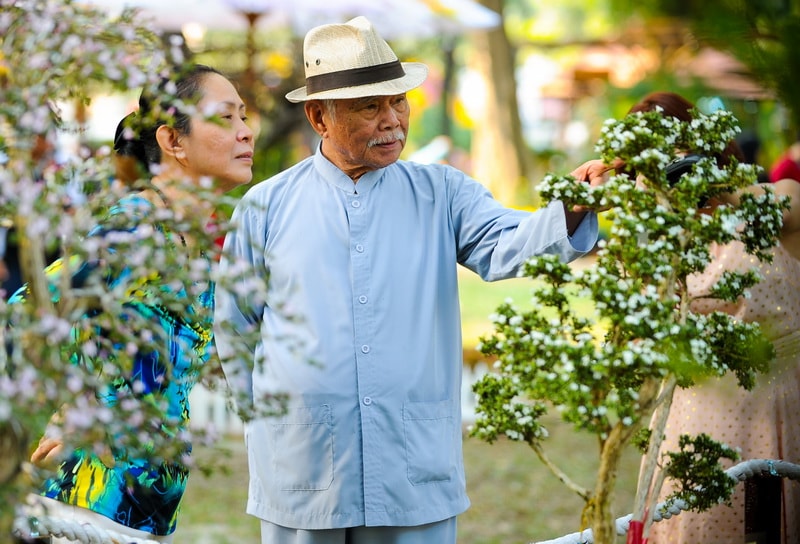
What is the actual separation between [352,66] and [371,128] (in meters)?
0.16

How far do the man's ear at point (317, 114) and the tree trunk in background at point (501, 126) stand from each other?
12.0 meters

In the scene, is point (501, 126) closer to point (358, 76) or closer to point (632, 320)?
point (358, 76)

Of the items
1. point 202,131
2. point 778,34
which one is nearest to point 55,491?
point 202,131

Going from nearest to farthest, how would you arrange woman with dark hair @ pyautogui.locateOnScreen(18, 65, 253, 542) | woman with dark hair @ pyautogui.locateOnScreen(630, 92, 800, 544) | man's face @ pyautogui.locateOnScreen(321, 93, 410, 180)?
woman with dark hair @ pyautogui.locateOnScreen(18, 65, 253, 542), man's face @ pyautogui.locateOnScreen(321, 93, 410, 180), woman with dark hair @ pyautogui.locateOnScreen(630, 92, 800, 544)

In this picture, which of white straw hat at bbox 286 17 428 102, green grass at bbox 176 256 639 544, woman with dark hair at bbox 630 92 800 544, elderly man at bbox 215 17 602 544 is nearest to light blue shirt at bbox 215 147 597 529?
elderly man at bbox 215 17 602 544

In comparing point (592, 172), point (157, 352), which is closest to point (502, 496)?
point (592, 172)

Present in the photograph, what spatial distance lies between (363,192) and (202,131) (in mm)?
434

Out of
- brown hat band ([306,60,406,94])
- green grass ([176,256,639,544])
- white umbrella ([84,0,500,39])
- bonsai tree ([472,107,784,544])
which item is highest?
white umbrella ([84,0,500,39])

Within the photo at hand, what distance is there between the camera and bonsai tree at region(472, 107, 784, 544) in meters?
1.86

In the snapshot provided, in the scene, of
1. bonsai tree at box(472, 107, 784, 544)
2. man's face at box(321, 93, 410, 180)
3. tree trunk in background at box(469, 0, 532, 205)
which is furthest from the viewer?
tree trunk in background at box(469, 0, 532, 205)

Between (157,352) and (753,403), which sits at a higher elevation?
(157,352)

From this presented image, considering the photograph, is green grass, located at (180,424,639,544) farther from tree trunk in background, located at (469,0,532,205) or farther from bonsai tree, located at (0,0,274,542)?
tree trunk in background, located at (469,0,532,205)

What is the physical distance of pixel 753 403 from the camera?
3.12 m

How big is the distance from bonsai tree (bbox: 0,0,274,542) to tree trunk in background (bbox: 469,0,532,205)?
514 inches
